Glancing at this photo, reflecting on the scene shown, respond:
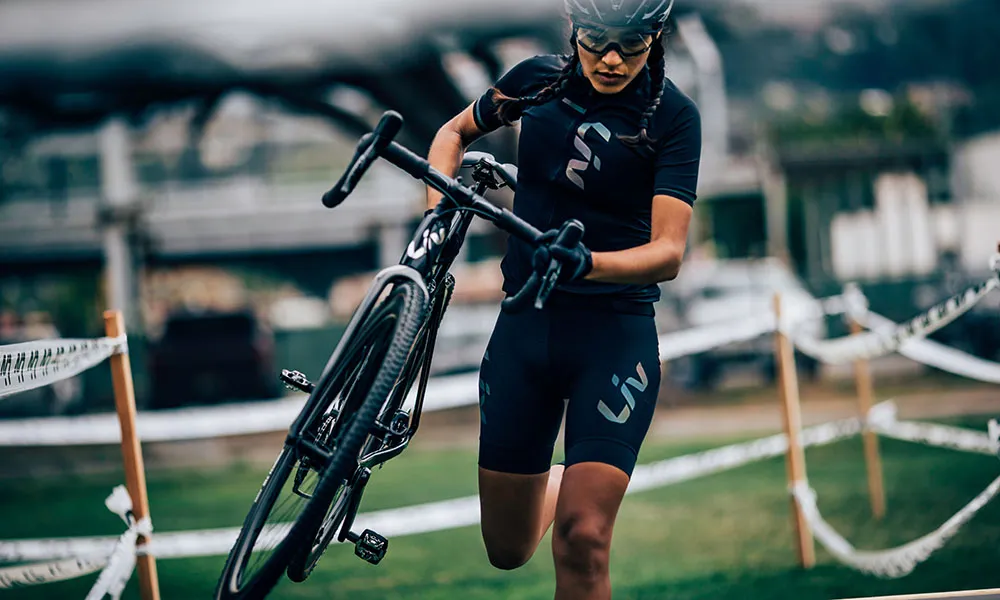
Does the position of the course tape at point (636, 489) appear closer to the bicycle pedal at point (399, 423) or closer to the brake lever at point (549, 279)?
the bicycle pedal at point (399, 423)

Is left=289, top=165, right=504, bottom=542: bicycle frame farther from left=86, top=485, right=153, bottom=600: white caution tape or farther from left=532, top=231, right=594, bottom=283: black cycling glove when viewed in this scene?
left=86, top=485, right=153, bottom=600: white caution tape

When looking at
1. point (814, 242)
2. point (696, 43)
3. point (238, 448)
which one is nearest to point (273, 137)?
→ point (696, 43)

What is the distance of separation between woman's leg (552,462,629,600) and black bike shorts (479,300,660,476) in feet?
0.19

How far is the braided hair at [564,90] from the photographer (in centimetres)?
399

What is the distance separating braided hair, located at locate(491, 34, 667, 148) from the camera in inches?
157

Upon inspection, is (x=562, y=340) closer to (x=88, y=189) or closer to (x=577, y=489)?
(x=577, y=489)

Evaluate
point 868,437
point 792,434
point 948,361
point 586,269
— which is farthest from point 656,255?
point 868,437

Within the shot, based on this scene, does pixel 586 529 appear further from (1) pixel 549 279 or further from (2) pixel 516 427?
(1) pixel 549 279

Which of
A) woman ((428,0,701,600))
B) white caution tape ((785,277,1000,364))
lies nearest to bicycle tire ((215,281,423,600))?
woman ((428,0,701,600))

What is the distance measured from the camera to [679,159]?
3973 mm

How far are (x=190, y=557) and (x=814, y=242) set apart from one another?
87.5 ft

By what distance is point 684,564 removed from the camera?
7703 millimetres

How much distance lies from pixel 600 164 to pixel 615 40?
383 millimetres

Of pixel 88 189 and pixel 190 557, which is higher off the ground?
pixel 88 189
